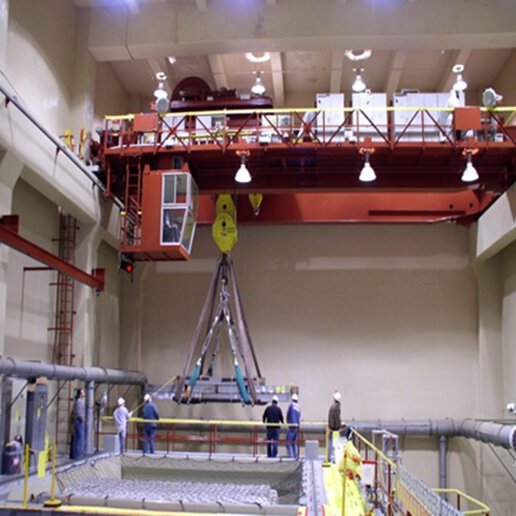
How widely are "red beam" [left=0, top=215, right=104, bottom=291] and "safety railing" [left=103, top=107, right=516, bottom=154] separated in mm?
4130

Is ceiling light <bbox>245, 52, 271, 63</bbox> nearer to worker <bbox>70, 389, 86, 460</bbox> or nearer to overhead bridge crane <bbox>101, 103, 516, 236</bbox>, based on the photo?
overhead bridge crane <bbox>101, 103, 516, 236</bbox>

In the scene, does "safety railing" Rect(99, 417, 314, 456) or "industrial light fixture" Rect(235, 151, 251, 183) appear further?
"safety railing" Rect(99, 417, 314, 456)

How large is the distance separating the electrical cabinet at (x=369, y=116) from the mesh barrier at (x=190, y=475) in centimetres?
998

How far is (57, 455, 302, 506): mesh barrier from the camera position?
16.0m

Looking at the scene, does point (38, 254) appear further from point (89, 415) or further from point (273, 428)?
point (273, 428)

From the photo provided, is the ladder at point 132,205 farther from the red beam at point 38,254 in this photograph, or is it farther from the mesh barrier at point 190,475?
the mesh barrier at point 190,475

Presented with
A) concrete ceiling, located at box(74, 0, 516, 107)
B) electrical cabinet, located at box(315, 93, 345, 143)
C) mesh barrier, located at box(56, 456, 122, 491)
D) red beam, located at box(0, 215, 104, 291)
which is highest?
concrete ceiling, located at box(74, 0, 516, 107)

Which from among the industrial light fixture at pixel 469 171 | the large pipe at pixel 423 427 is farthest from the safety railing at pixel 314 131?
the large pipe at pixel 423 427

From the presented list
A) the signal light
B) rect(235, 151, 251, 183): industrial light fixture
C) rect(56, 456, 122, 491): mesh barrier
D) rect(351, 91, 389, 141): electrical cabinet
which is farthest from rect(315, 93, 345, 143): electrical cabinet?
rect(56, 456, 122, 491): mesh barrier

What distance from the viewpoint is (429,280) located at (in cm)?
2480

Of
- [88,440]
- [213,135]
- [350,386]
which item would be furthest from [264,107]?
[88,440]

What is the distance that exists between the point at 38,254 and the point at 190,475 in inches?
296

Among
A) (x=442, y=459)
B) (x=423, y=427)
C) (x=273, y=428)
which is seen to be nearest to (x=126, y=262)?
(x=273, y=428)

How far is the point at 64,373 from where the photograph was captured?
1691 cm
